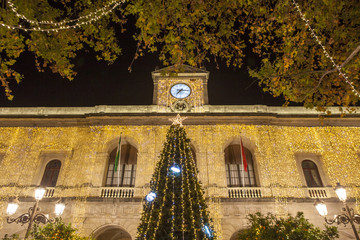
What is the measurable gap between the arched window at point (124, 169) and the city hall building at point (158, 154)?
63 millimetres

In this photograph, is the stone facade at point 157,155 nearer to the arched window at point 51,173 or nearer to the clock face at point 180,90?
the arched window at point 51,173

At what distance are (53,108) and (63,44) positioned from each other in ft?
33.3

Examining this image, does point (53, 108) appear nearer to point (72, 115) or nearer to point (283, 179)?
point (72, 115)

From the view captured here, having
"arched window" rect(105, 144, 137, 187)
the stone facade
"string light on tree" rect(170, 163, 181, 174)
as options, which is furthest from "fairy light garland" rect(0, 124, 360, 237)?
"string light on tree" rect(170, 163, 181, 174)

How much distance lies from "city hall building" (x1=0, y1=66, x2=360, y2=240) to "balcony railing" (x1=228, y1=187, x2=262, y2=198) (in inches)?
2.5

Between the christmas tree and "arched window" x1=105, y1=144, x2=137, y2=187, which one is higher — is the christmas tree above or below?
below

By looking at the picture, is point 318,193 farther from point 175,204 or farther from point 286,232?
point 175,204

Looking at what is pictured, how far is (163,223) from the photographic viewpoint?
6.36 metres

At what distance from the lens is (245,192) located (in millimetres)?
13234

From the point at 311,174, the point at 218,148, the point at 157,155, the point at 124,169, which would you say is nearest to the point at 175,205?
the point at 157,155

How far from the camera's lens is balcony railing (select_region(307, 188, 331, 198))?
42.5 ft

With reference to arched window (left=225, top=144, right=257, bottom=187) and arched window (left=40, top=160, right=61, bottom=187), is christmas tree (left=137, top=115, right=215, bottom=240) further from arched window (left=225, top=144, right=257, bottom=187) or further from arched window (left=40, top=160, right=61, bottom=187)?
arched window (left=40, top=160, right=61, bottom=187)

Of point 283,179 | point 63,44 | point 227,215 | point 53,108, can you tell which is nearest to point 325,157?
point 283,179

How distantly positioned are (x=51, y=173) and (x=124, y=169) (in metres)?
4.37
